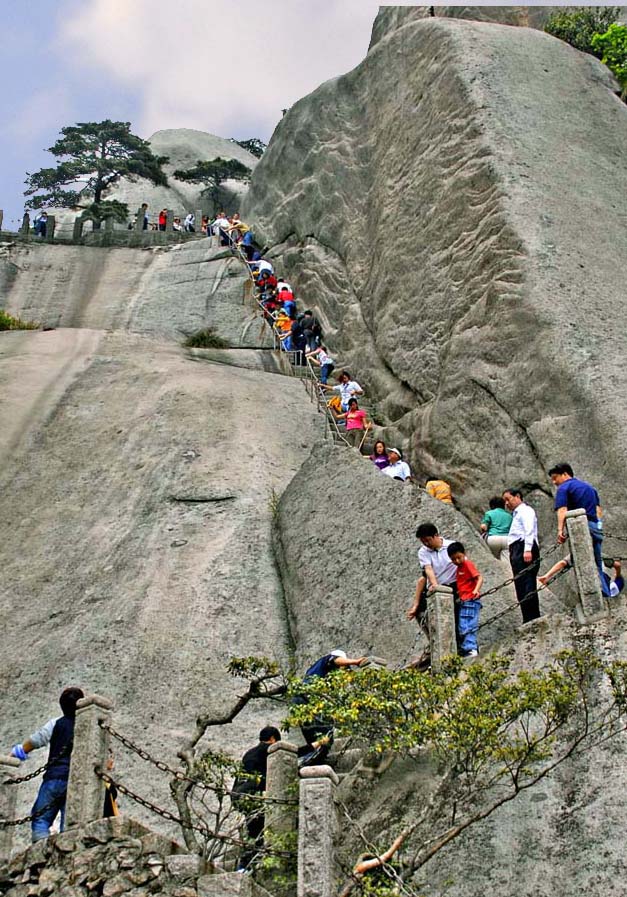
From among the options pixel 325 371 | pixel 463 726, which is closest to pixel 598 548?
pixel 463 726

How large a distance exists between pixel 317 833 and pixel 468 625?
367 centimetres

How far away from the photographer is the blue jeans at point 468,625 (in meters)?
13.6

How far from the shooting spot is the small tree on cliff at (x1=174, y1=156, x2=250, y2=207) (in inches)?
2158

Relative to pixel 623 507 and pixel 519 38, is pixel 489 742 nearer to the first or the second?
pixel 623 507

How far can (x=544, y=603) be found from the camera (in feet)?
51.6

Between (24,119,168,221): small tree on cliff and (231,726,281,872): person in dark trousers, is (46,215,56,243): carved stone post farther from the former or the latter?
(231,726,281,872): person in dark trousers

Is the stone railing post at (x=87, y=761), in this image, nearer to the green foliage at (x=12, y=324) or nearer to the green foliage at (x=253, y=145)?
the green foliage at (x=12, y=324)

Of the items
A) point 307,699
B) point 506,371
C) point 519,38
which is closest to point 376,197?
point 519,38

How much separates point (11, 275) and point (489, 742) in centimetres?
3032

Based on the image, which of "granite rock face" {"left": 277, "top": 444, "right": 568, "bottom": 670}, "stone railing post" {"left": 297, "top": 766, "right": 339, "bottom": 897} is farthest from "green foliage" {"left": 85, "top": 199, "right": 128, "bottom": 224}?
"stone railing post" {"left": 297, "top": 766, "right": 339, "bottom": 897}

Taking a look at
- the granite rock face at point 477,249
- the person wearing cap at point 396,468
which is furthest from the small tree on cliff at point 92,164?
the person wearing cap at point 396,468

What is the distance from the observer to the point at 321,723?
13172 mm

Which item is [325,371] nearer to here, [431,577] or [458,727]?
[431,577]

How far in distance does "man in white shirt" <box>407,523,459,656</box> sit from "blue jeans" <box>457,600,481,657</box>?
25 cm
